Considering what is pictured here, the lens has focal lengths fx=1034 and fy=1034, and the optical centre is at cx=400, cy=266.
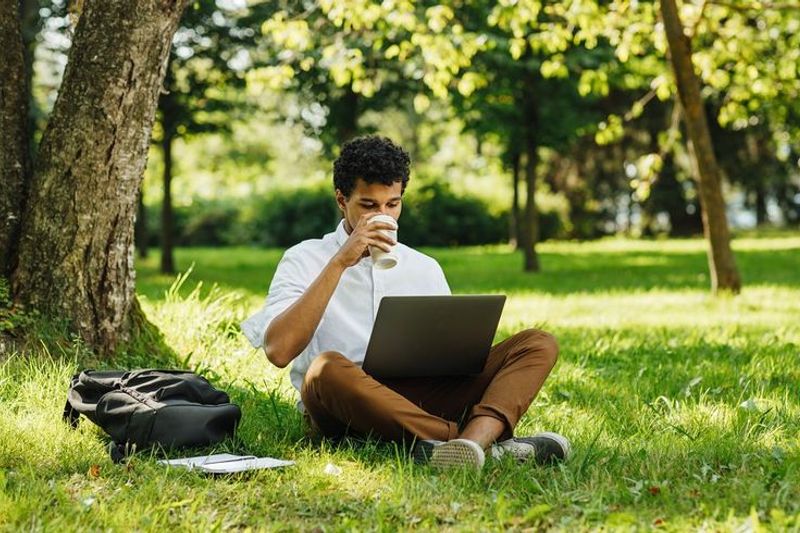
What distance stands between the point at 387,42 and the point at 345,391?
10249mm

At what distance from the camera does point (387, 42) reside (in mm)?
13820

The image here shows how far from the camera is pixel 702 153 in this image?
1142 centimetres

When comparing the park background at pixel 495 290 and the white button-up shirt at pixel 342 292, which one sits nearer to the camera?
the park background at pixel 495 290

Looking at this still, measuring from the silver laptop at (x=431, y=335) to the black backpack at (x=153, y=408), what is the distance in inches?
27.8

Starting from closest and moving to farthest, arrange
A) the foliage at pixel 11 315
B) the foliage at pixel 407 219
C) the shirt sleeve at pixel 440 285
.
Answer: the shirt sleeve at pixel 440 285, the foliage at pixel 11 315, the foliage at pixel 407 219

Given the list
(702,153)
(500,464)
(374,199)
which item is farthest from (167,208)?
(500,464)

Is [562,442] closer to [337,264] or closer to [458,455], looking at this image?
[458,455]

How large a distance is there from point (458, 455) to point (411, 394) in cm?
69

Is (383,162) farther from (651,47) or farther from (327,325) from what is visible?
(651,47)

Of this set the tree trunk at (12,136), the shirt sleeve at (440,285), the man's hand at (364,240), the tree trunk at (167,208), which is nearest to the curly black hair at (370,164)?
the man's hand at (364,240)

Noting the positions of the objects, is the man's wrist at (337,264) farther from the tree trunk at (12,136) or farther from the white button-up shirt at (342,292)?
the tree trunk at (12,136)

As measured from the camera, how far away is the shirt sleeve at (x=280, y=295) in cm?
433

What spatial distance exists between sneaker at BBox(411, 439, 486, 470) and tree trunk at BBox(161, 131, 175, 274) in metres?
11.9

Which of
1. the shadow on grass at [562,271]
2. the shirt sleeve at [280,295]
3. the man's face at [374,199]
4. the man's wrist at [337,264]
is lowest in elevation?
the shadow on grass at [562,271]
